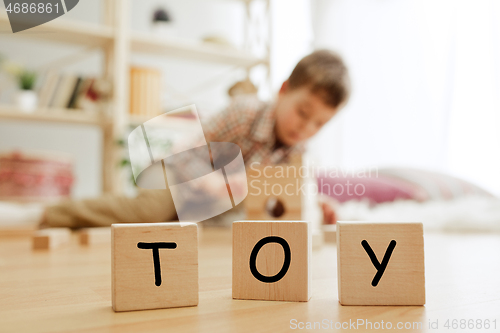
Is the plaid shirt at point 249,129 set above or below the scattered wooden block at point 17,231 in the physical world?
above

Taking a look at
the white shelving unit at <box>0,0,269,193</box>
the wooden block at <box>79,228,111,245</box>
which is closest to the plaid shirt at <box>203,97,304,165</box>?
the white shelving unit at <box>0,0,269,193</box>

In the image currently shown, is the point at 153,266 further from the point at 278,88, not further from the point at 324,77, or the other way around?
the point at 278,88

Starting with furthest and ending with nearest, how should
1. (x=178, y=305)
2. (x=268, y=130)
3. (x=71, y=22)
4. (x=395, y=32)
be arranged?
1. (x=395, y=32)
2. (x=71, y=22)
3. (x=268, y=130)
4. (x=178, y=305)

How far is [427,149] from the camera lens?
242 centimetres

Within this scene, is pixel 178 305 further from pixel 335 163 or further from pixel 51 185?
pixel 335 163

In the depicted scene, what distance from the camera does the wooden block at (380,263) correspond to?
1.42 feet

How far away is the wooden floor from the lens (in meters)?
0.36

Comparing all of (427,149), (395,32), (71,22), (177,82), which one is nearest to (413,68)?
(395,32)

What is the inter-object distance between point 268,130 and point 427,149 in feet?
4.29

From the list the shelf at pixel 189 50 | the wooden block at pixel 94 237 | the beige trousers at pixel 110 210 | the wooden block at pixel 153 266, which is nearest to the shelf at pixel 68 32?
the shelf at pixel 189 50

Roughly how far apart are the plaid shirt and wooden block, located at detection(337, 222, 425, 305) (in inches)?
47.4

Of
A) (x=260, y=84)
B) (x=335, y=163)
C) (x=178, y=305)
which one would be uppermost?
(x=260, y=84)

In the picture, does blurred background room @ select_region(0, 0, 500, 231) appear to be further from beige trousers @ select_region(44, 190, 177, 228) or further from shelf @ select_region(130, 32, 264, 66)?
beige trousers @ select_region(44, 190, 177, 228)

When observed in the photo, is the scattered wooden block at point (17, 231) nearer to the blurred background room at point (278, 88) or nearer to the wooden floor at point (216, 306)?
the blurred background room at point (278, 88)
